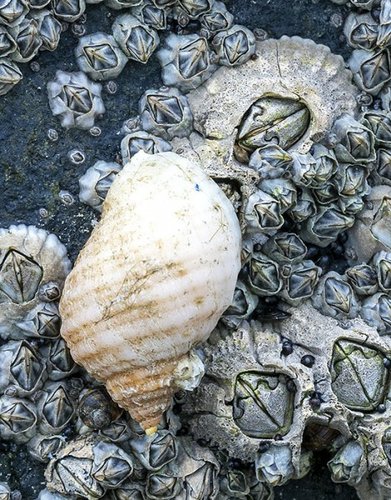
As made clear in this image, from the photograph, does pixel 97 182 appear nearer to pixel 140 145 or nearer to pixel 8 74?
pixel 140 145

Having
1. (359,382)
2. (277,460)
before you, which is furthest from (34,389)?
(359,382)

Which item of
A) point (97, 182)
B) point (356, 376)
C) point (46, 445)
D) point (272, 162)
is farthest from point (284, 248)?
point (46, 445)

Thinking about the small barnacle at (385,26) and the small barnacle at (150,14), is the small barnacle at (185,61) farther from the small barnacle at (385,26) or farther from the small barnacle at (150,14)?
the small barnacle at (385,26)

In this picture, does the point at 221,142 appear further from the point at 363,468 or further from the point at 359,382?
the point at 363,468

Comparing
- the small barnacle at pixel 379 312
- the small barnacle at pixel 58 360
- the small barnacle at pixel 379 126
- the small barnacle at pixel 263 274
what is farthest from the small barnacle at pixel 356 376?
the small barnacle at pixel 58 360

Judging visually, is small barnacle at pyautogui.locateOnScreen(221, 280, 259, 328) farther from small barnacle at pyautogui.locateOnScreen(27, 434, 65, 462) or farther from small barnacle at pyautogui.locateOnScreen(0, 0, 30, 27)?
small barnacle at pyautogui.locateOnScreen(0, 0, 30, 27)
